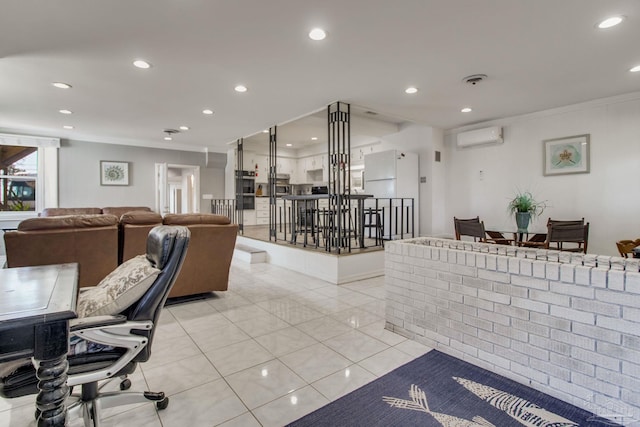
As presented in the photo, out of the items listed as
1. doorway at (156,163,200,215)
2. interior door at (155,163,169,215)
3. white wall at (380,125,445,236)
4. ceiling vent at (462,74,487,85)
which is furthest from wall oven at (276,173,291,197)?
ceiling vent at (462,74,487,85)

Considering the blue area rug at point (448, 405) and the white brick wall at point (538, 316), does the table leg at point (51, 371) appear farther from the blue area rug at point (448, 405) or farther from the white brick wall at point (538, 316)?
the white brick wall at point (538, 316)

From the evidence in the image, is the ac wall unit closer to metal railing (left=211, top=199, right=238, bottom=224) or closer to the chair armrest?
metal railing (left=211, top=199, right=238, bottom=224)

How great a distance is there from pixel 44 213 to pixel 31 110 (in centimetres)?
214

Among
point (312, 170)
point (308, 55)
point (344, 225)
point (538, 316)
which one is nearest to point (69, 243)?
point (308, 55)

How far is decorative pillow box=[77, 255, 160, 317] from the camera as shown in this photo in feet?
4.64

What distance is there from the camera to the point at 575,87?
3.90 m

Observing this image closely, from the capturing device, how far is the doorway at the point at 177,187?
7578mm

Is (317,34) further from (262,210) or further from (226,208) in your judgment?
(262,210)

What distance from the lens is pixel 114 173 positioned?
725 centimetres

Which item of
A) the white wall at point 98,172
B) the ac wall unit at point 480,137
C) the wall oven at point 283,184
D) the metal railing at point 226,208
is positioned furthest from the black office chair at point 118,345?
the wall oven at point 283,184

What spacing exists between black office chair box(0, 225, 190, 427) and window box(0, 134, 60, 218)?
692 centimetres

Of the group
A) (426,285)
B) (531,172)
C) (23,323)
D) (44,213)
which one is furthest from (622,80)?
(44,213)

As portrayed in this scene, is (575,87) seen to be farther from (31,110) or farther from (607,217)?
(31,110)

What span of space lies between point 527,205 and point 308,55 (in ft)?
11.5
